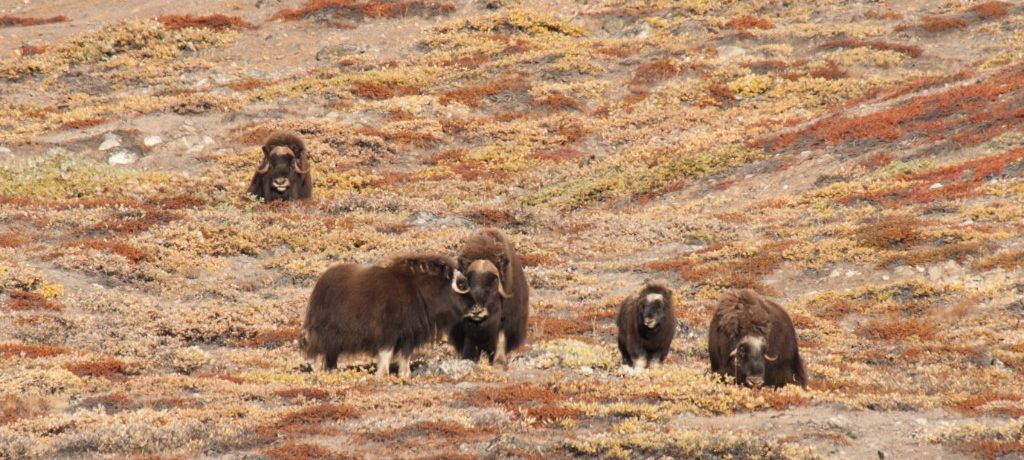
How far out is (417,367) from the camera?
15.7 metres

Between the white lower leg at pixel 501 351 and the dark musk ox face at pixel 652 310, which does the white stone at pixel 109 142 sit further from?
the dark musk ox face at pixel 652 310

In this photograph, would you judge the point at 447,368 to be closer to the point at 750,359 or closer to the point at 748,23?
the point at 750,359

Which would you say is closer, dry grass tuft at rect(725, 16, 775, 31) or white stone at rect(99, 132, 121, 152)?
white stone at rect(99, 132, 121, 152)

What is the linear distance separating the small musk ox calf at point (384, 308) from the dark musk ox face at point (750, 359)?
358cm

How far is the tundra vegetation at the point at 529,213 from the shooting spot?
1251 cm

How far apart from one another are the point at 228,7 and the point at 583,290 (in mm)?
46378

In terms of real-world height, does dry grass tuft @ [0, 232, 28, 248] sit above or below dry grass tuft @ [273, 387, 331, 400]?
below

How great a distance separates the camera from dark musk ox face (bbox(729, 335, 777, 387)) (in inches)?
566

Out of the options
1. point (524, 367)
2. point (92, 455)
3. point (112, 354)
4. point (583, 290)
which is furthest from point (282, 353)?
point (583, 290)

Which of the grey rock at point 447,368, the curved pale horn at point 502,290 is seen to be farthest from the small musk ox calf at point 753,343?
the grey rock at point 447,368

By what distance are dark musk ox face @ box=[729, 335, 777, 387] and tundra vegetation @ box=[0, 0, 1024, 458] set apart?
59 centimetres

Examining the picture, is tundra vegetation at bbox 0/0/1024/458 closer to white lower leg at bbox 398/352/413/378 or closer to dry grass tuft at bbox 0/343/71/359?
dry grass tuft at bbox 0/343/71/359

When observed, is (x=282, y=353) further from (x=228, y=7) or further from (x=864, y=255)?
(x=228, y=7)

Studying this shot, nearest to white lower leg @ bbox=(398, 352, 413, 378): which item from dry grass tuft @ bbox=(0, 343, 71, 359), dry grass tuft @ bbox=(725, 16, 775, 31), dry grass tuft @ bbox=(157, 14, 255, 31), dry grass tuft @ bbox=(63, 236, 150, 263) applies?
dry grass tuft @ bbox=(0, 343, 71, 359)
